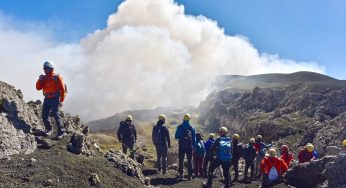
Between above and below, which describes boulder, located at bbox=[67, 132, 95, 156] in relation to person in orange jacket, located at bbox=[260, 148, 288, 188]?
above

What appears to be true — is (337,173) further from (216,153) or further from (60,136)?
(60,136)

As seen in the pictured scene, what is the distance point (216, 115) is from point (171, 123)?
2713cm

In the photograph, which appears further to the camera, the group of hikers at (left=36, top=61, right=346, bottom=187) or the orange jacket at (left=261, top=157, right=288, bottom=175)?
the orange jacket at (left=261, top=157, right=288, bottom=175)

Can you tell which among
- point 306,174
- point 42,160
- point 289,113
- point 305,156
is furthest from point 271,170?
point 289,113

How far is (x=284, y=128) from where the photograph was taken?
Answer: 8512 cm

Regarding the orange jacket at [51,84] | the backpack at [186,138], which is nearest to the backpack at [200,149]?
the backpack at [186,138]

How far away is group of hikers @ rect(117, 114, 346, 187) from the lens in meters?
22.8

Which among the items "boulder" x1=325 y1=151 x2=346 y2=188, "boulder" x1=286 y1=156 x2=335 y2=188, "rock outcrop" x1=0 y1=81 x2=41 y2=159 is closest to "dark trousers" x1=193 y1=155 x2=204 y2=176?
"boulder" x1=286 y1=156 x2=335 y2=188

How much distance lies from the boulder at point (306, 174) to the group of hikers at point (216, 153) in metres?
0.62

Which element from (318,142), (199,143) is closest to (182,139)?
(199,143)

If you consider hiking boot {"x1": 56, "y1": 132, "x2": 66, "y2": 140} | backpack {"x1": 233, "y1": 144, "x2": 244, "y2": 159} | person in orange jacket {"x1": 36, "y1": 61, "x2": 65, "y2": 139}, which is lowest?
backpack {"x1": 233, "y1": 144, "x2": 244, "y2": 159}

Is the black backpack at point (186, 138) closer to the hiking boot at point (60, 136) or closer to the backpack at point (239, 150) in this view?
the backpack at point (239, 150)

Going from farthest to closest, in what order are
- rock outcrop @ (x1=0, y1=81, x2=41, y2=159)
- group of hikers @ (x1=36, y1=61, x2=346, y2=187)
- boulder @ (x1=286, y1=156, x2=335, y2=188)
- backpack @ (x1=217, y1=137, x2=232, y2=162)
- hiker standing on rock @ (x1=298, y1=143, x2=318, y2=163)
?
hiker standing on rock @ (x1=298, y1=143, x2=318, y2=163), boulder @ (x1=286, y1=156, x2=335, y2=188), backpack @ (x1=217, y1=137, x2=232, y2=162), group of hikers @ (x1=36, y1=61, x2=346, y2=187), rock outcrop @ (x1=0, y1=81, x2=41, y2=159)

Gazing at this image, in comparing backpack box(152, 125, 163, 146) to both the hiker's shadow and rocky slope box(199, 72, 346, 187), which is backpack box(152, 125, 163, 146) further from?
rocky slope box(199, 72, 346, 187)
